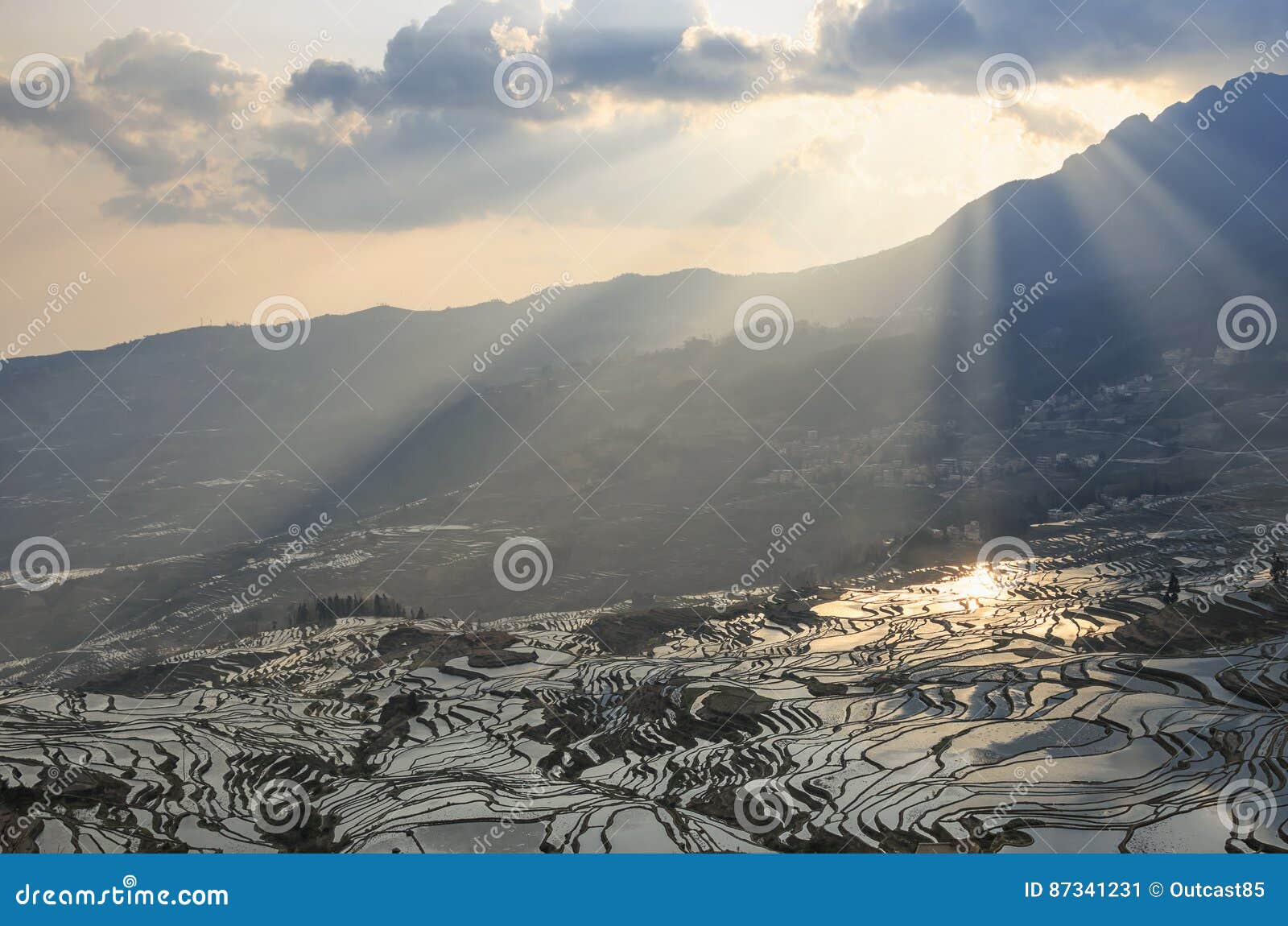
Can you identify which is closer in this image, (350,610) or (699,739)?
(699,739)

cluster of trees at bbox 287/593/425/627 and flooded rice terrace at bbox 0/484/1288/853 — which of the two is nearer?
flooded rice terrace at bbox 0/484/1288/853

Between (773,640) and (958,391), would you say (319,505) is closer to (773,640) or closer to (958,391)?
(958,391)

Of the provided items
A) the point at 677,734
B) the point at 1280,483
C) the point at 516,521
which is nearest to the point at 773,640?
the point at 677,734

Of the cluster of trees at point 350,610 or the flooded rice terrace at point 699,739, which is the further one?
the cluster of trees at point 350,610

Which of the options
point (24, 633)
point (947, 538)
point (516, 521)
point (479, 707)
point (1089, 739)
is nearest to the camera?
point (1089, 739)

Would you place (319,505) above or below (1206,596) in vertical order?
above

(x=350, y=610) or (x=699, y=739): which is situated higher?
(x=350, y=610)

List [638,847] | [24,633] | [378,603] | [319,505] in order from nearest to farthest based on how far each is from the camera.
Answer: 1. [638,847]
2. [378,603]
3. [24,633]
4. [319,505]

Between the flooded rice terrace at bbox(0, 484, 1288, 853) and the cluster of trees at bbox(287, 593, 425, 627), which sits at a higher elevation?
the cluster of trees at bbox(287, 593, 425, 627)
